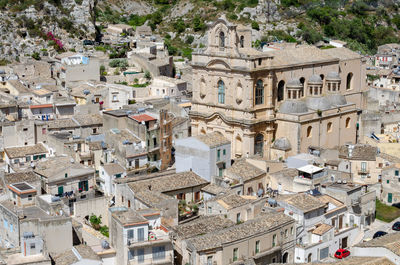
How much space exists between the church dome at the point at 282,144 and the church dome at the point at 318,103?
431cm

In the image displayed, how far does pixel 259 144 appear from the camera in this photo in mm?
56625

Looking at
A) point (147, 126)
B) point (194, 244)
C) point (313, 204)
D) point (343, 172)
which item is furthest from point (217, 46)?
point (194, 244)

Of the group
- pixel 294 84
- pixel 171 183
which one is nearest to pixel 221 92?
pixel 294 84

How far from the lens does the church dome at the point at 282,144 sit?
56.1m

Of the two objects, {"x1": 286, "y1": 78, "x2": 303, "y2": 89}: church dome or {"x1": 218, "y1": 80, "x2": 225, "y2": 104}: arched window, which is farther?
{"x1": 286, "y1": 78, "x2": 303, "y2": 89}: church dome

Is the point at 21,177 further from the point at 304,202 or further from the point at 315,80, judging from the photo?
the point at 315,80

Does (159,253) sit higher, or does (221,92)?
(221,92)

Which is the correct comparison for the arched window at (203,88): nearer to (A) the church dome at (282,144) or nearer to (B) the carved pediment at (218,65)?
(B) the carved pediment at (218,65)

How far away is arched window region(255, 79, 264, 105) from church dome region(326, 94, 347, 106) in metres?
7.28

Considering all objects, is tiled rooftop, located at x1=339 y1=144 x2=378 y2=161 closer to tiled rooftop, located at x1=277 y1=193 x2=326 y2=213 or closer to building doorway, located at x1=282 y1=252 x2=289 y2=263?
tiled rooftop, located at x1=277 y1=193 x2=326 y2=213

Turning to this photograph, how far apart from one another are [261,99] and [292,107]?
2.70 meters

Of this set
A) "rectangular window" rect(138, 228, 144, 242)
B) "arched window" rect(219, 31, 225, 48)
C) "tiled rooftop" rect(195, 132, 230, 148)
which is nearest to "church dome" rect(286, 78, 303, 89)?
"arched window" rect(219, 31, 225, 48)

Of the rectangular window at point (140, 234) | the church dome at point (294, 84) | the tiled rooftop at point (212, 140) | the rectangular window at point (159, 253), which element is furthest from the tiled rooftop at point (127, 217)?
the church dome at point (294, 84)

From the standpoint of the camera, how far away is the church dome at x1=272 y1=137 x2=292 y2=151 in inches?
2210
